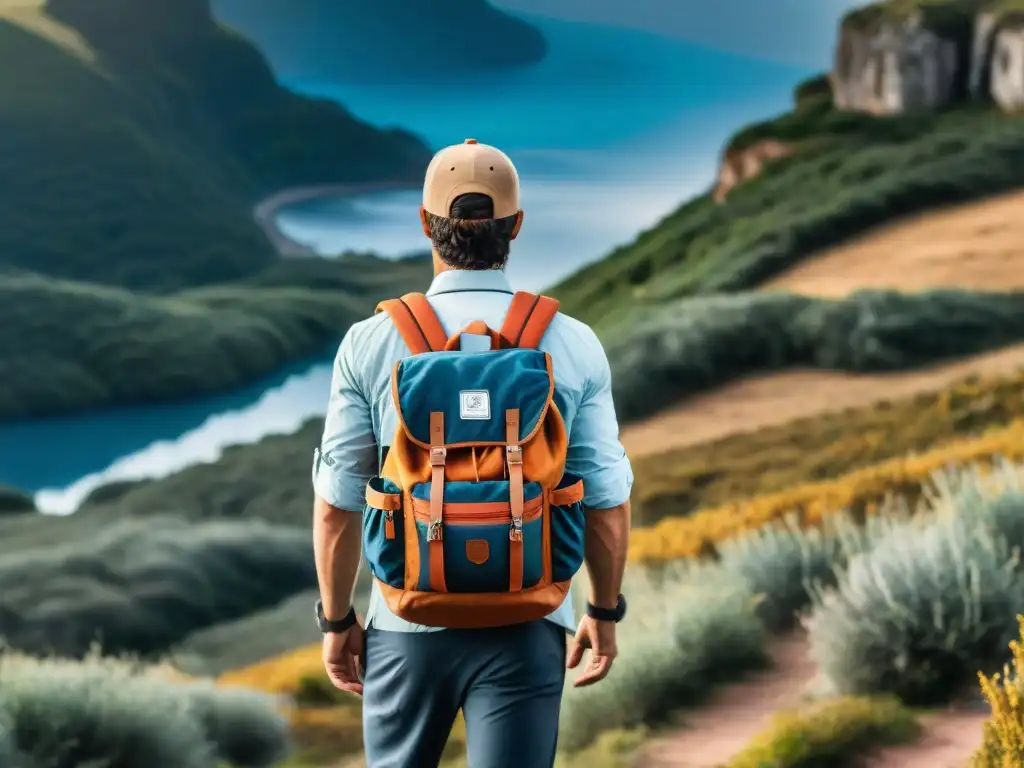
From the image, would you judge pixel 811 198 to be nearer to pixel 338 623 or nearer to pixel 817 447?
pixel 817 447

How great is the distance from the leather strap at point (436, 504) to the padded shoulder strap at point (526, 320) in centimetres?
22

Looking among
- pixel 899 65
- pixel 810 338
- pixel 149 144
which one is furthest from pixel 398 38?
pixel 810 338

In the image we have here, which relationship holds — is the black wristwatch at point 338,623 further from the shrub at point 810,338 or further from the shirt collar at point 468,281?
the shrub at point 810,338

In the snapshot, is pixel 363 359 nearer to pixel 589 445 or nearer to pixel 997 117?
pixel 589 445

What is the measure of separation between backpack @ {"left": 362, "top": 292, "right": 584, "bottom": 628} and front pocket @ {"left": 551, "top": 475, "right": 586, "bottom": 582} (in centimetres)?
2

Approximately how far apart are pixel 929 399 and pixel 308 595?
8.04 meters

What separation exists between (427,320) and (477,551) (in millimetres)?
428

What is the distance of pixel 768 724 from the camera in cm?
402

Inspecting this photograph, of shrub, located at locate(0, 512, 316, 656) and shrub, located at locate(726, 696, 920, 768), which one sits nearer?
shrub, located at locate(726, 696, 920, 768)

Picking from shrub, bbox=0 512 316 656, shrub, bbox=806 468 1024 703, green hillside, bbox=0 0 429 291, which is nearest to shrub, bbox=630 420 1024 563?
shrub, bbox=806 468 1024 703

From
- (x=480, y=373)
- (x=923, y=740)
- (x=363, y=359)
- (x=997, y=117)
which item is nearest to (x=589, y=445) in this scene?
(x=480, y=373)

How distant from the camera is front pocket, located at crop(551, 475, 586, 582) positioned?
2.15 meters

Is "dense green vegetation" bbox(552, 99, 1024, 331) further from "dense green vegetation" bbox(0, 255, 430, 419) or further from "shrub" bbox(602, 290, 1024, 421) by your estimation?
"dense green vegetation" bbox(0, 255, 430, 419)

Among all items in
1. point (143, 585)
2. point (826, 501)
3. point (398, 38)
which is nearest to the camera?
point (826, 501)
